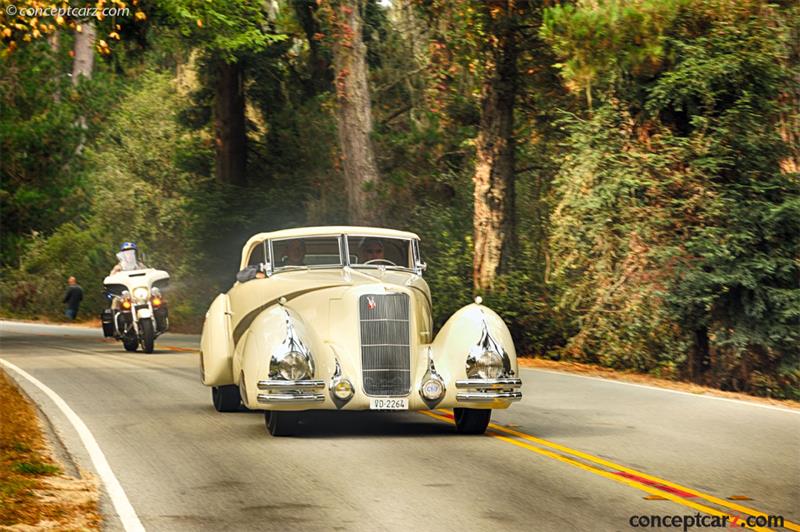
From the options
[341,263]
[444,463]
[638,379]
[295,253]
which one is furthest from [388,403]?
[638,379]

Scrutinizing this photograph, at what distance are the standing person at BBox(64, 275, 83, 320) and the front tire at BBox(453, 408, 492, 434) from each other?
3494 cm

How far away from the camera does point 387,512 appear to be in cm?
934

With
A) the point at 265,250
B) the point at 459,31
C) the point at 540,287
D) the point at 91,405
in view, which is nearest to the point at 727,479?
the point at 265,250

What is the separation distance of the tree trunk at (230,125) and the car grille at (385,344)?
2764cm

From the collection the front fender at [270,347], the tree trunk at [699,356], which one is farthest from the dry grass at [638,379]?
the front fender at [270,347]

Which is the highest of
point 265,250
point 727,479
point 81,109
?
point 81,109

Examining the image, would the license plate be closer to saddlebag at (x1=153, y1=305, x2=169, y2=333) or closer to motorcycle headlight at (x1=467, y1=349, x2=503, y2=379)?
motorcycle headlight at (x1=467, y1=349, x2=503, y2=379)

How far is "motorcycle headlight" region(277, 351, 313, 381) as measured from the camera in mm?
12633

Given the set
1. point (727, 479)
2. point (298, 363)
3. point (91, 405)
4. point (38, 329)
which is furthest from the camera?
point (38, 329)

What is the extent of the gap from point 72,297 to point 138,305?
21.6 metres

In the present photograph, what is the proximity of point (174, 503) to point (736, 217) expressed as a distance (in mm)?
14884

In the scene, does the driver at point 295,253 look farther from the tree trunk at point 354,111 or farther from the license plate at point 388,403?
the tree trunk at point 354,111

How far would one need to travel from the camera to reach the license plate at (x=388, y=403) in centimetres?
1296

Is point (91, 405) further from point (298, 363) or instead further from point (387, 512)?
point (387, 512)
